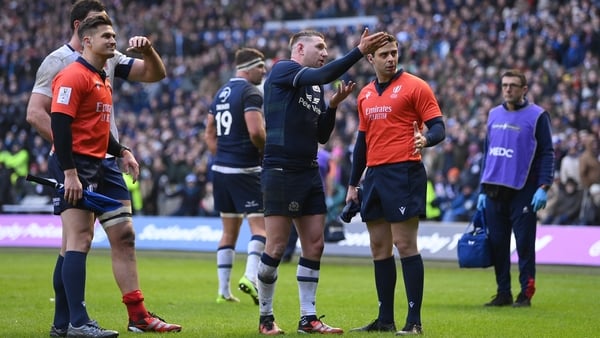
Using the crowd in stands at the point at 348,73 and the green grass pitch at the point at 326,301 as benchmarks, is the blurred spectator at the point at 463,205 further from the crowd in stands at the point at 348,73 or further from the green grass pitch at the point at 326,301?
the green grass pitch at the point at 326,301

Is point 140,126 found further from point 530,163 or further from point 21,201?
point 530,163

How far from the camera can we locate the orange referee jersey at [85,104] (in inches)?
312

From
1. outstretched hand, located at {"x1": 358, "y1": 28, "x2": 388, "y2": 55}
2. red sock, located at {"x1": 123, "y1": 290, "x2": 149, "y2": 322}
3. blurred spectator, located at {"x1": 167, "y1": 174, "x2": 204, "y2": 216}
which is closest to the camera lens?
outstretched hand, located at {"x1": 358, "y1": 28, "x2": 388, "y2": 55}

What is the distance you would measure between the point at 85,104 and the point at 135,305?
172cm

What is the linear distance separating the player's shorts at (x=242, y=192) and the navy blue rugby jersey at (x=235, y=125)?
0.41ft

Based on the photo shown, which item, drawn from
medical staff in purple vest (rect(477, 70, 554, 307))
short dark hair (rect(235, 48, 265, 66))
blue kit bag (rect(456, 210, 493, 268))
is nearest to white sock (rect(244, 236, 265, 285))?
short dark hair (rect(235, 48, 265, 66))

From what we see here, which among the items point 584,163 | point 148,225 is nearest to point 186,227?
point 148,225

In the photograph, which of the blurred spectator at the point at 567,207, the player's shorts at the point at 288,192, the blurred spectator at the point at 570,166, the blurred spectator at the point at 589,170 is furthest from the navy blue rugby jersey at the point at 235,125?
the blurred spectator at the point at 570,166

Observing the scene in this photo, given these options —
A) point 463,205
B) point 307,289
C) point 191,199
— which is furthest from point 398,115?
point 191,199

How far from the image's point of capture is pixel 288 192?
8633 mm

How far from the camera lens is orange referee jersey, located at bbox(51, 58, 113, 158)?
7.93m

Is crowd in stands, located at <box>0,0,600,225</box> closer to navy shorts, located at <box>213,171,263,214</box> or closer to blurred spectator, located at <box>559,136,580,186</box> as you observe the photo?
blurred spectator, located at <box>559,136,580,186</box>

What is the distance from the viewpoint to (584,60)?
1012 inches

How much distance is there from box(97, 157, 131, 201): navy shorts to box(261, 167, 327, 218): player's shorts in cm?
→ 118
